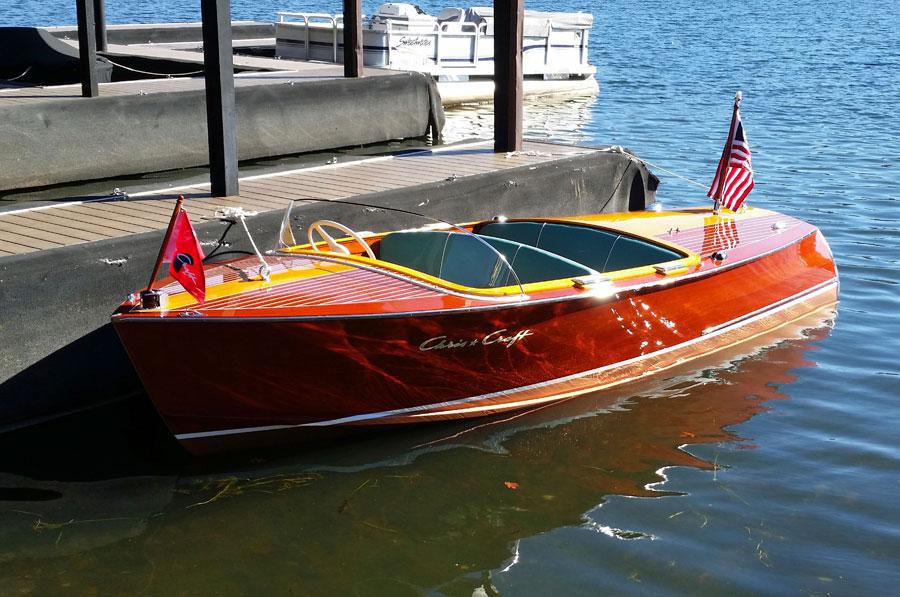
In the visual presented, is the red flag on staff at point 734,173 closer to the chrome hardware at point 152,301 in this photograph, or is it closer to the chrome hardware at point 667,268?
the chrome hardware at point 667,268

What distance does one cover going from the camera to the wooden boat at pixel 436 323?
6.20 meters

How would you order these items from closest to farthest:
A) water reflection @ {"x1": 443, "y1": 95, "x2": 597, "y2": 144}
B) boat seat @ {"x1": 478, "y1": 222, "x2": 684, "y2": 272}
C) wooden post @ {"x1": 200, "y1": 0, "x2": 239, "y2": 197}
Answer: boat seat @ {"x1": 478, "y1": 222, "x2": 684, "y2": 272} → wooden post @ {"x1": 200, "y1": 0, "x2": 239, "y2": 197} → water reflection @ {"x1": 443, "y1": 95, "x2": 597, "y2": 144}

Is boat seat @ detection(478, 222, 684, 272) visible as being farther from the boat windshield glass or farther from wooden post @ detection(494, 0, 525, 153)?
wooden post @ detection(494, 0, 525, 153)

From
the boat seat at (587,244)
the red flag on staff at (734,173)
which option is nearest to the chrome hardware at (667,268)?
the boat seat at (587,244)

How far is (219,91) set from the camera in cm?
855

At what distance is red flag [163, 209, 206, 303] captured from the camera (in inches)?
233

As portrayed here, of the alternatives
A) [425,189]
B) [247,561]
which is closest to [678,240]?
[425,189]

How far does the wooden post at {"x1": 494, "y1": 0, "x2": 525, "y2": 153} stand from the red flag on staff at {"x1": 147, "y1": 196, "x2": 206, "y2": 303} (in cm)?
577

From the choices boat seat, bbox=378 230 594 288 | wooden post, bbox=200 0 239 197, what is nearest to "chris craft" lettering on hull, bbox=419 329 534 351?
boat seat, bbox=378 230 594 288

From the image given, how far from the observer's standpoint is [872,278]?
1055 cm

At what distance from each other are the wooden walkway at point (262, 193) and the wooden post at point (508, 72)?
223mm

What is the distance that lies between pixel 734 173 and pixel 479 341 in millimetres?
3488

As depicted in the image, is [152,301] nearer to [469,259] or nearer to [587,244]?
[469,259]

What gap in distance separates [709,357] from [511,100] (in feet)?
12.9
